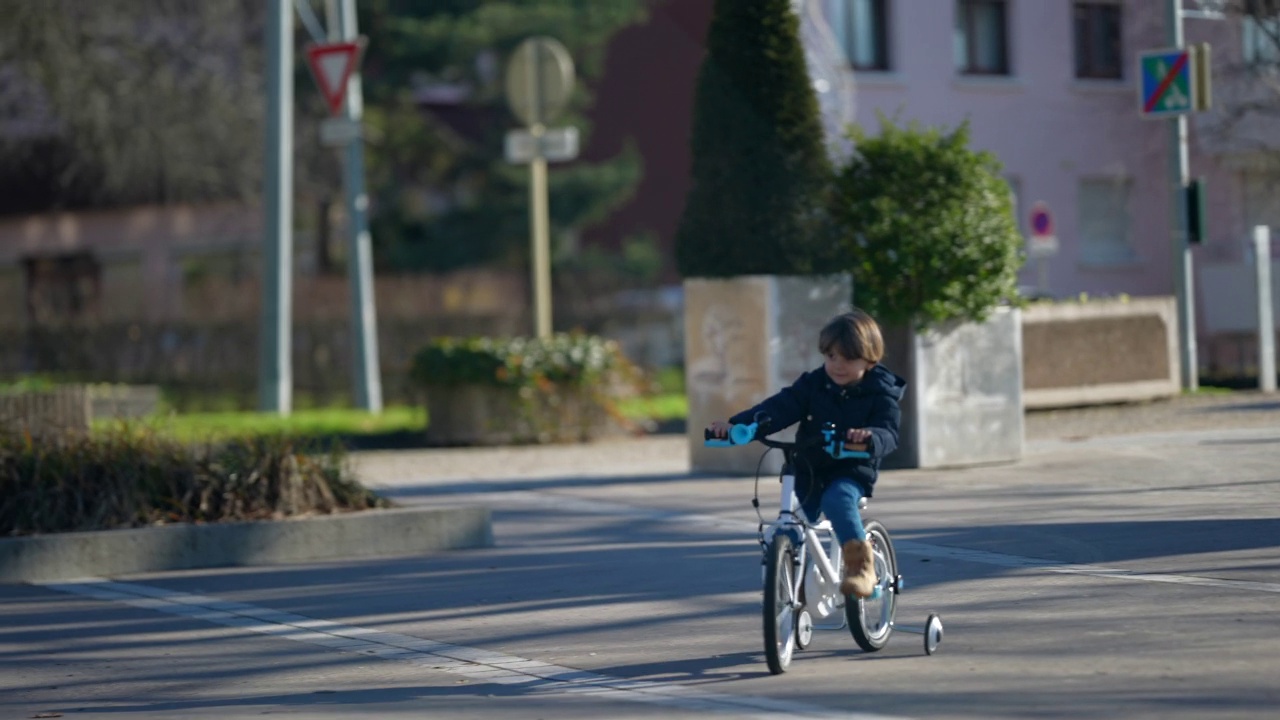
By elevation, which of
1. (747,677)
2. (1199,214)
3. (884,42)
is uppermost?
(884,42)

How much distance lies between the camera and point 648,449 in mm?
18109

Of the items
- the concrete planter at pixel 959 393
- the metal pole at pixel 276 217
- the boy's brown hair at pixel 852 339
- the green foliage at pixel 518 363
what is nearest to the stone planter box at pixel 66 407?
the metal pole at pixel 276 217

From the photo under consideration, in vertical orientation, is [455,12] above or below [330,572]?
above

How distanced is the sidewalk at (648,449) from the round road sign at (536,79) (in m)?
3.72

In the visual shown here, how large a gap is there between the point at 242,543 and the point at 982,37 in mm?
24241

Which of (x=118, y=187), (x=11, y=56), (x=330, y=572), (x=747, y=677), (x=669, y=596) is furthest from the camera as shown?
(x=118, y=187)

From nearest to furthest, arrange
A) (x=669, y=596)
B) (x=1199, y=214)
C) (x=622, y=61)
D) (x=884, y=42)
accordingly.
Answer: (x=669, y=596)
(x=1199, y=214)
(x=884, y=42)
(x=622, y=61)

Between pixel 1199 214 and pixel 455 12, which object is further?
pixel 455 12

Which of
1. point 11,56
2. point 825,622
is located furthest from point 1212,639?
point 11,56

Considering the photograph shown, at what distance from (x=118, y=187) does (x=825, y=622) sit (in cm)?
2061

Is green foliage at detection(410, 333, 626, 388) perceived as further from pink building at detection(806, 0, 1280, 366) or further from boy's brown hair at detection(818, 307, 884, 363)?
pink building at detection(806, 0, 1280, 366)

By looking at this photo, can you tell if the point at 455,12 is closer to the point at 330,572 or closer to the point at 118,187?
the point at 118,187

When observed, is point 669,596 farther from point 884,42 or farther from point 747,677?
point 884,42

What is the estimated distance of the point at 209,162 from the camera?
91.2 ft
